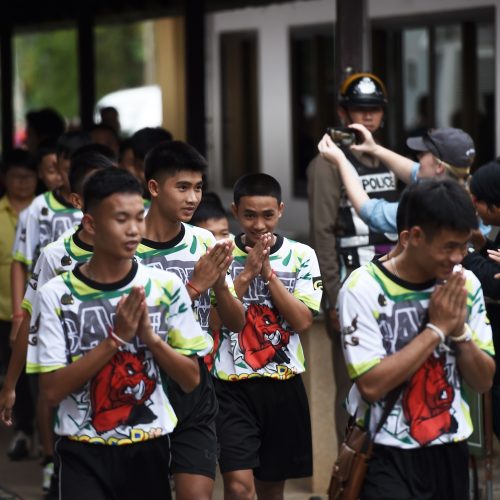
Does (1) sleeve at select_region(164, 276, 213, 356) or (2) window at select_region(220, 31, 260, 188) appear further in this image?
(2) window at select_region(220, 31, 260, 188)

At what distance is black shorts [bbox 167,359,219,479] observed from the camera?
17.9ft

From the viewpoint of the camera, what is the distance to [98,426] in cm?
471

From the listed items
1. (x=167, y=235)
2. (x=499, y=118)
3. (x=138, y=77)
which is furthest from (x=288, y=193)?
(x=138, y=77)

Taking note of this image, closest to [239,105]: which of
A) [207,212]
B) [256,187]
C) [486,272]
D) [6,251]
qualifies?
[6,251]

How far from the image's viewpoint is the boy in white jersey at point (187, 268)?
546 cm

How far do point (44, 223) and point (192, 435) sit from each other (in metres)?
2.35

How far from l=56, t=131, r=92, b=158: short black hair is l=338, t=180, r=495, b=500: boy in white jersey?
3487 mm

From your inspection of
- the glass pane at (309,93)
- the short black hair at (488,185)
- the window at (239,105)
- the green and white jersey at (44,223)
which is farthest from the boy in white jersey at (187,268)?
the window at (239,105)

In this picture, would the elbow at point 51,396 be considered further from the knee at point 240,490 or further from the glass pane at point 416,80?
the glass pane at point 416,80

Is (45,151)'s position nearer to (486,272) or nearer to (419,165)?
(419,165)

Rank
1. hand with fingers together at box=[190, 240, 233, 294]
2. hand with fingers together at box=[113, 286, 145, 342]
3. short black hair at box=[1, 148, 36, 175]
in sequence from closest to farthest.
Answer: hand with fingers together at box=[113, 286, 145, 342] < hand with fingers together at box=[190, 240, 233, 294] < short black hair at box=[1, 148, 36, 175]

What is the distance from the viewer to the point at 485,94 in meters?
13.3

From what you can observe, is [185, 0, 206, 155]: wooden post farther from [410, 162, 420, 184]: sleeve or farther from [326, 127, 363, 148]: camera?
[410, 162, 420, 184]: sleeve

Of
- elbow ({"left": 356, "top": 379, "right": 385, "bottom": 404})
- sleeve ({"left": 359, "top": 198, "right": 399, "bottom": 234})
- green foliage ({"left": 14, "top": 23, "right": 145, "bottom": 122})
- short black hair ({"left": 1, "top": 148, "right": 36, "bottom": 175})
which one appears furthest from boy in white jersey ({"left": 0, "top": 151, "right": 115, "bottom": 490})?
green foliage ({"left": 14, "top": 23, "right": 145, "bottom": 122})
